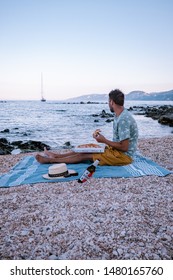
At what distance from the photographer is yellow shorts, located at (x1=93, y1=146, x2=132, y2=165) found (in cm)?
590

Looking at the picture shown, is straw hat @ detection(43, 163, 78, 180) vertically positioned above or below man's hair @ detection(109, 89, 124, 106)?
below

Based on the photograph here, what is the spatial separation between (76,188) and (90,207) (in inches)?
35.5

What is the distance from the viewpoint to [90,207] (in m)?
3.77

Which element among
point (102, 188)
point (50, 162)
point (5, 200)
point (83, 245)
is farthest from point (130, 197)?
point (50, 162)

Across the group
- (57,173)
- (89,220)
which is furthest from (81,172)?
(89,220)

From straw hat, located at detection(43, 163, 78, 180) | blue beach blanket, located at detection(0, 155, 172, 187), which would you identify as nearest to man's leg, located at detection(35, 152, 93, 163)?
blue beach blanket, located at detection(0, 155, 172, 187)

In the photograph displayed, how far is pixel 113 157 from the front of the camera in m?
5.89

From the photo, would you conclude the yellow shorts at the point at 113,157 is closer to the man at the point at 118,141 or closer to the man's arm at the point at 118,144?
the man at the point at 118,141

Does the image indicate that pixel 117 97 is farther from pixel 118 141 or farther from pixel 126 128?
pixel 118 141

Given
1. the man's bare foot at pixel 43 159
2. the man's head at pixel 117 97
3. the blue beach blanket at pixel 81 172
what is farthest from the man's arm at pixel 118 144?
the man's bare foot at pixel 43 159

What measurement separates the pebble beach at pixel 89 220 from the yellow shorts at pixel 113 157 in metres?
0.99

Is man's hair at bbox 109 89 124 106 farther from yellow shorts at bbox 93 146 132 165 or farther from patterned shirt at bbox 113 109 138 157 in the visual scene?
yellow shorts at bbox 93 146 132 165

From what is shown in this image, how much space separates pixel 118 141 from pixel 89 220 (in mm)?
2821

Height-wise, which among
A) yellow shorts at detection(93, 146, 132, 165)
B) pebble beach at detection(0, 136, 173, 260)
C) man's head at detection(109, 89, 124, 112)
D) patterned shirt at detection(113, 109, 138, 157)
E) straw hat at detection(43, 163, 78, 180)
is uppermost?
man's head at detection(109, 89, 124, 112)
